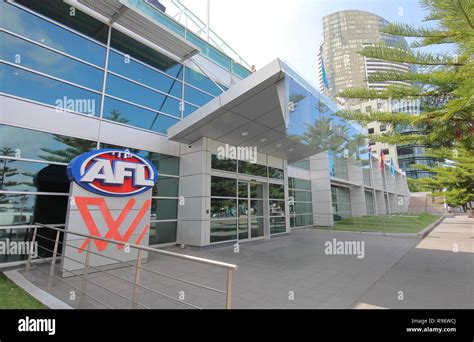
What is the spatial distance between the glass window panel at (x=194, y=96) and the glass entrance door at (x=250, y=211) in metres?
4.57

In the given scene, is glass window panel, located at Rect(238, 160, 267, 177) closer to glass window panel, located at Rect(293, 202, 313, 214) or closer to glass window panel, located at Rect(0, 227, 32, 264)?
glass window panel, located at Rect(293, 202, 313, 214)

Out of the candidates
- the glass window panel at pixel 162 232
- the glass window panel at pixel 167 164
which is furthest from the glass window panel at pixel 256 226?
the glass window panel at pixel 167 164

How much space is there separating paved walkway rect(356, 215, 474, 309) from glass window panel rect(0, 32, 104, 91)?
32.1 feet

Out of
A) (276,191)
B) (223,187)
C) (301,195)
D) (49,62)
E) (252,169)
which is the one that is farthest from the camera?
(301,195)

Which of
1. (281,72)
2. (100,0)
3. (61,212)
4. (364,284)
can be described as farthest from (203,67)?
(364,284)

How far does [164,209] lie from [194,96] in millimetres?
5677

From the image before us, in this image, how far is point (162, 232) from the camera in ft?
30.6

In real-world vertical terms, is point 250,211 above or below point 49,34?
below

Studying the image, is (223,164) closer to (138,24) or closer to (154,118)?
(154,118)

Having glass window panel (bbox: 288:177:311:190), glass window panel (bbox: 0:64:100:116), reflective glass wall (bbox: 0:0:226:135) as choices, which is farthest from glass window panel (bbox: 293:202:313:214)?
glass window panel (bbox: 0:64:100:116)

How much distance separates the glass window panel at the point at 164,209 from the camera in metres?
9.12

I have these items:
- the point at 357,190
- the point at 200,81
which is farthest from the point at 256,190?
the point at 357,190

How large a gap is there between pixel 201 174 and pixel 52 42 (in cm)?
637

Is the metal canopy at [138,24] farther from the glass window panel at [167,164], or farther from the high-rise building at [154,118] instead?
the glass window panel at [167,164]
